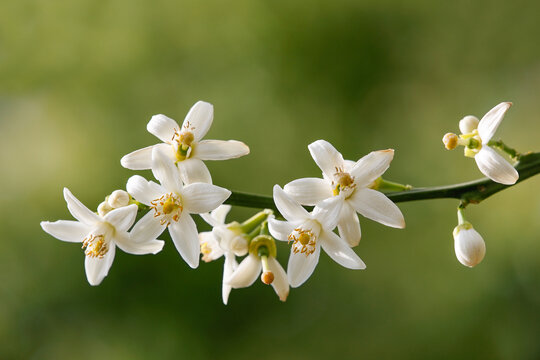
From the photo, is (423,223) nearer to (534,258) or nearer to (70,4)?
(534,258)

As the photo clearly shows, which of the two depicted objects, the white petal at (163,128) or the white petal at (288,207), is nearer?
the white petal at (288,207)

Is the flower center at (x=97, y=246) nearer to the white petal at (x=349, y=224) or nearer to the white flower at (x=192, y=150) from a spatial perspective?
the white flower at (x=192, y=150)

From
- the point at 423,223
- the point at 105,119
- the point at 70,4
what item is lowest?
the point at 423,223

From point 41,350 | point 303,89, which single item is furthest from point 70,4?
point 41,350

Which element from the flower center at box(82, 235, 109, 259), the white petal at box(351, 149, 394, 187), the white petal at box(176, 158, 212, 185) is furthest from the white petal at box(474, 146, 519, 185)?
the flower center at box(82, 235, 109, 259)

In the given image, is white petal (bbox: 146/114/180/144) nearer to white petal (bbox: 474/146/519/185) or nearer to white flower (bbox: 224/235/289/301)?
white flower (bbox: 224/235/289/301)

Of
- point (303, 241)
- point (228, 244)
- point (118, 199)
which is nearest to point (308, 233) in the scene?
point (303, 241)

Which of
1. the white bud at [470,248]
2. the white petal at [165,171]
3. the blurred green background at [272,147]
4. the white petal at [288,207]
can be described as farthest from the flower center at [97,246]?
the blurred green background at [272,147]

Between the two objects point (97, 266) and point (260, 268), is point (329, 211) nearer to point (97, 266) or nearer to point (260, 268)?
point (260, 268)
